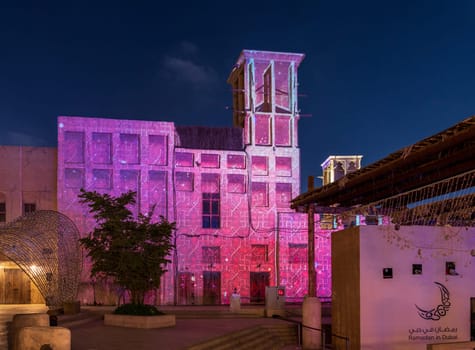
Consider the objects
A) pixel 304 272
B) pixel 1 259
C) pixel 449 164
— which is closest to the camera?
pixel 449 164

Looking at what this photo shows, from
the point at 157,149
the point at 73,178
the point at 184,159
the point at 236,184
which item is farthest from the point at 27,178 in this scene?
the point at 236,184

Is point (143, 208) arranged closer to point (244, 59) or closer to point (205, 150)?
point (205, 150)

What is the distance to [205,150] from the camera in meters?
36.7

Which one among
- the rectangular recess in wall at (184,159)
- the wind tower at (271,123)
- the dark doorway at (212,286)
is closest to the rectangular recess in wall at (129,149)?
the rectangular recess in wall at (184,159)

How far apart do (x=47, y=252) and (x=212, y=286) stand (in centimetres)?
1189

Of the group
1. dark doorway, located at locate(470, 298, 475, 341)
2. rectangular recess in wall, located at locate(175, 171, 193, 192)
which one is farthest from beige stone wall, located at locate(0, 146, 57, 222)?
dark doorway, located at locate(470, 298, 475, 341)

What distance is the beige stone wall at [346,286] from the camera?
2028 centimetres

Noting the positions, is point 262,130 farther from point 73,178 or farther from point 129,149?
point 73,178

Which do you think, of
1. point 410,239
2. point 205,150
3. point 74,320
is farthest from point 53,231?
point 410,239

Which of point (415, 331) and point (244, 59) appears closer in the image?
point (415, 331)

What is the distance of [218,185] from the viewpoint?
36594 mm

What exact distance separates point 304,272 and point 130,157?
1234 cm

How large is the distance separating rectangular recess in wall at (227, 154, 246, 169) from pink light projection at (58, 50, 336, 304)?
0.06 metres

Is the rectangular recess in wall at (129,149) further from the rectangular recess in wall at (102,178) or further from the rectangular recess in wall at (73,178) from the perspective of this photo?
the rectangular recess in wall at (73,178)
